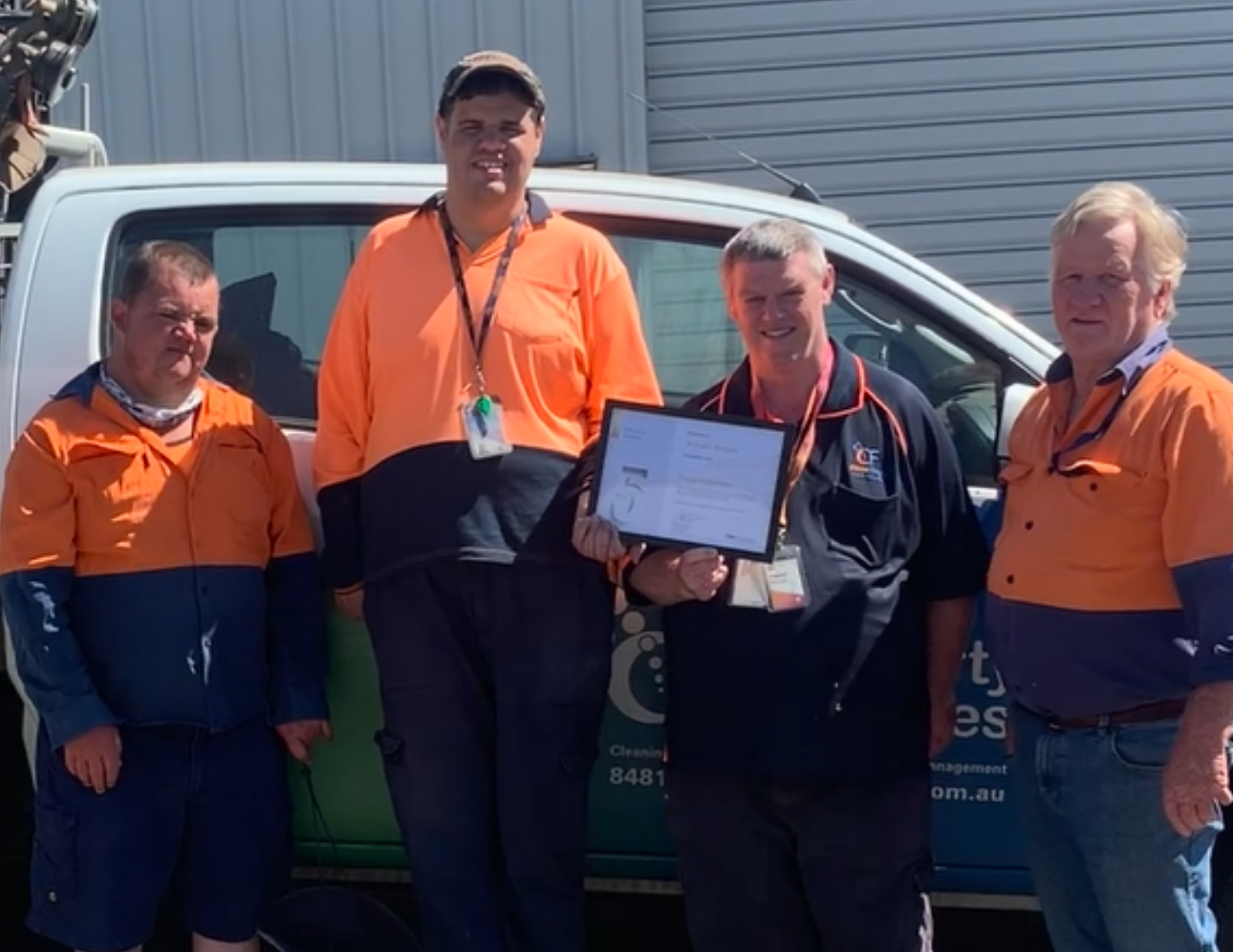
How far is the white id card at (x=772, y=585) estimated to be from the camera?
268 cm

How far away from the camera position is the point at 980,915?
13.5ft

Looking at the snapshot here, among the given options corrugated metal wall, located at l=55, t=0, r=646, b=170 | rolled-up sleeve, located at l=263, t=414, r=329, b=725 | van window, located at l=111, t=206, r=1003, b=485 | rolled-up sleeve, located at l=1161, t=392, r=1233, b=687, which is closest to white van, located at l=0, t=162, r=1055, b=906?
van window, located at l=111, t=206, r=1003, b=485

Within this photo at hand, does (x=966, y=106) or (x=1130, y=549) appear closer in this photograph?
(x=1130, y=549)

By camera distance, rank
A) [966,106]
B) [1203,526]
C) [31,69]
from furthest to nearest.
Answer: [966,106] < [31,69] < [1203,526]

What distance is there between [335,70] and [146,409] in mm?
5303

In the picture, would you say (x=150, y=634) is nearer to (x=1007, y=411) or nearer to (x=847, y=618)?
(x=847, y=618)

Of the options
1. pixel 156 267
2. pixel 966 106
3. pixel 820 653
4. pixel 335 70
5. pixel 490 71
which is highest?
pixel 335 70

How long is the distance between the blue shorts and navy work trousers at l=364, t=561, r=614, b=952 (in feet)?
0.97

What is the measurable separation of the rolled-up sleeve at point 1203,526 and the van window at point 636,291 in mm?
931

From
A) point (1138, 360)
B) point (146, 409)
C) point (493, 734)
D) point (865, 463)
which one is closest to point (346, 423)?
point (146, 409)

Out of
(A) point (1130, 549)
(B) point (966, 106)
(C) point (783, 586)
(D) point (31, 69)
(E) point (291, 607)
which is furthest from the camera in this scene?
(B) point (966, 106)

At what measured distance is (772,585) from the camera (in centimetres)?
268

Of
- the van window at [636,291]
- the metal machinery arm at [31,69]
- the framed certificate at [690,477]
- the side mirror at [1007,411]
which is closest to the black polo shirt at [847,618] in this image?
the framed certificate at [690,477]

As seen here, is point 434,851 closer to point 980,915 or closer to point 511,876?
point 511,876
